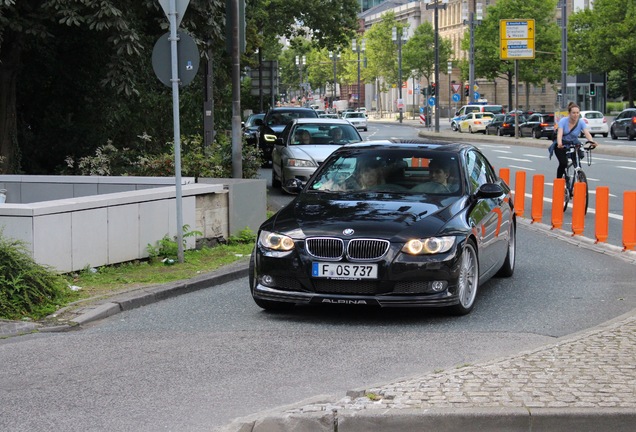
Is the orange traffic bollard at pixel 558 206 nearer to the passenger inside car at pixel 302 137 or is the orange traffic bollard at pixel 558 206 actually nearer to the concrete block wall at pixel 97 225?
the concrete block wall at pixel 97 225

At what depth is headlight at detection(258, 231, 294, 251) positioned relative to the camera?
9.08 m

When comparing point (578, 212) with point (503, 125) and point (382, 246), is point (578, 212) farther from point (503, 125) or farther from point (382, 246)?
point (503, 125)

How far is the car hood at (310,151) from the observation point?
2320 cm

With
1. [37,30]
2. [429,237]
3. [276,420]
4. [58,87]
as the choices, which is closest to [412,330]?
[429,237]

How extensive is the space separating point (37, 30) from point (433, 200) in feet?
33.6

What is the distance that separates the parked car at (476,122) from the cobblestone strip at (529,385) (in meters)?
71.5

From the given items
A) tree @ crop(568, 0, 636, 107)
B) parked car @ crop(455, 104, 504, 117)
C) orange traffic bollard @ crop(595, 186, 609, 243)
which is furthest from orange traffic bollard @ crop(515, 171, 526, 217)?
tree @ crop(568, 0, 636, 107)

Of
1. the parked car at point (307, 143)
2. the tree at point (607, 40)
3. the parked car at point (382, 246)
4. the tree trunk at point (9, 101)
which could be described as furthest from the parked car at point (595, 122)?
the parked car at point (382, 246)

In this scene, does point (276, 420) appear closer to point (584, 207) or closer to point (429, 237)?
point (429, 237)

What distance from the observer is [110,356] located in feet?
25.9

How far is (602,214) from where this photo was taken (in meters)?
14.5

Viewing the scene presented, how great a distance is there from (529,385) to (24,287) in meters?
4.86

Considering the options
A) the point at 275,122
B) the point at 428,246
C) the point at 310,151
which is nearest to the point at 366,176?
the point at 428,246

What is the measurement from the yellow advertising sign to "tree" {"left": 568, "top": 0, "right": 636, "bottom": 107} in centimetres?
1538
